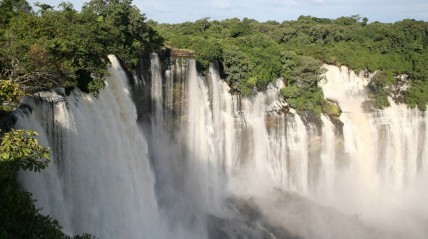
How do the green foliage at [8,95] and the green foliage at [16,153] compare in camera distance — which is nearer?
the green foliage at [16,153]

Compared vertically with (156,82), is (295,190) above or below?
below

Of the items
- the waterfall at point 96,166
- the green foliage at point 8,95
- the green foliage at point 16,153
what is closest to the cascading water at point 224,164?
the waterfall at point 96,166

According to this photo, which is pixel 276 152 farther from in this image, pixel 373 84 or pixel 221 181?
pixel 373 84

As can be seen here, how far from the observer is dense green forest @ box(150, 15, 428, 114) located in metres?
27.3

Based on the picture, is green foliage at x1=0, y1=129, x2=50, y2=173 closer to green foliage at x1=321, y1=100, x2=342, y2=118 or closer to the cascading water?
the cascading water

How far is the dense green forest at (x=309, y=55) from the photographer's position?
27.3 meters

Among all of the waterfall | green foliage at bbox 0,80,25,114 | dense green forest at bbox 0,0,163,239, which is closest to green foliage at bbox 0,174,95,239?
dense green forest at bbox 0,0,163,239

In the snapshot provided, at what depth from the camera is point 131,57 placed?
20.8 metres

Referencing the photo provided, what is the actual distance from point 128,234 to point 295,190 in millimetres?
15478

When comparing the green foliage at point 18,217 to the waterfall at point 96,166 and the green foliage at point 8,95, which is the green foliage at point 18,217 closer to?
the waterfall at point 96,166

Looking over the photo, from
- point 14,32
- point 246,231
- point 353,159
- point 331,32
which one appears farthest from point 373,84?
point 14,32

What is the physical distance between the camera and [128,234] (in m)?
17.1

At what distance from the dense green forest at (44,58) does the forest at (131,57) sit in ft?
0.08

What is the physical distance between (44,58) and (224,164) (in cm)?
1593
